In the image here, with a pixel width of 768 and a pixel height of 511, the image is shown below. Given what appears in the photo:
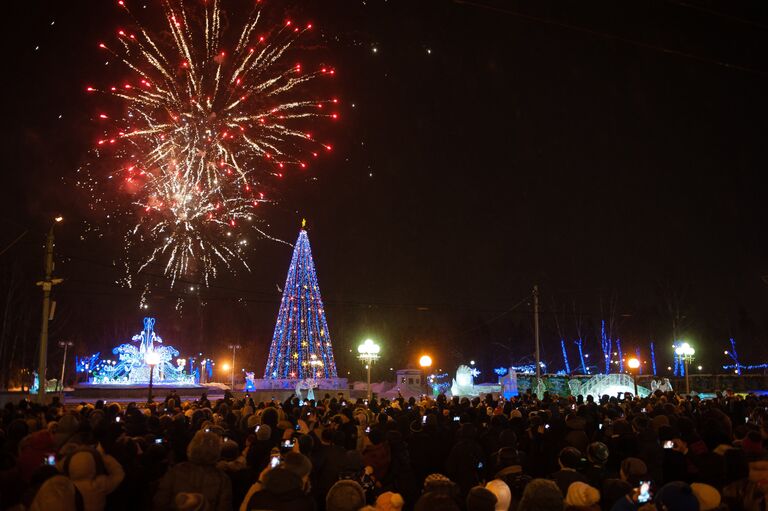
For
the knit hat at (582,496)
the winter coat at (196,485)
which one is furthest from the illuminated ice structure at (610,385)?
the winter coat at (196,485)

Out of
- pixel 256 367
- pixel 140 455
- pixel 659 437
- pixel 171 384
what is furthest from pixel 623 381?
pixel 256 367

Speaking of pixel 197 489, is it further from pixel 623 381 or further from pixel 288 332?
pixel 288 332

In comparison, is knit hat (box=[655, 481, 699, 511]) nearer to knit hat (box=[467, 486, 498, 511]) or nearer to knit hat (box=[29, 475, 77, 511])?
knit hat (box=[467, 486, 498, 511])

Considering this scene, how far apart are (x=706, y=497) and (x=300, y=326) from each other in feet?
104

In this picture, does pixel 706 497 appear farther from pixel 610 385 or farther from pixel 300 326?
pixel 300 326

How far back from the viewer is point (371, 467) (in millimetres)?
6891

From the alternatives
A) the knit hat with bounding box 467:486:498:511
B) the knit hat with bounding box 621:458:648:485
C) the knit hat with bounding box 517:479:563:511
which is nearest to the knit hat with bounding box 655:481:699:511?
the knit hat with bounding box 621:458:648:485

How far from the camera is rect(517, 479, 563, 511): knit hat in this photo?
3975mm

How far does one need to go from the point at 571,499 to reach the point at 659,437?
4.34 meters

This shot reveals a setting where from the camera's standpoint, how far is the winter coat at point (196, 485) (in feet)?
16.6

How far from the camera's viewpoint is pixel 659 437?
8336 mm

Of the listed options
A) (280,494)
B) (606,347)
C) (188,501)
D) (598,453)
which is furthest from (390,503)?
(606,347)

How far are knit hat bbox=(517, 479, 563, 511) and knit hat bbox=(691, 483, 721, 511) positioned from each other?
69.8 inches

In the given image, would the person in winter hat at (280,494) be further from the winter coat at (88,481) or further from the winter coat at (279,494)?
the winter coat at (88,481)
